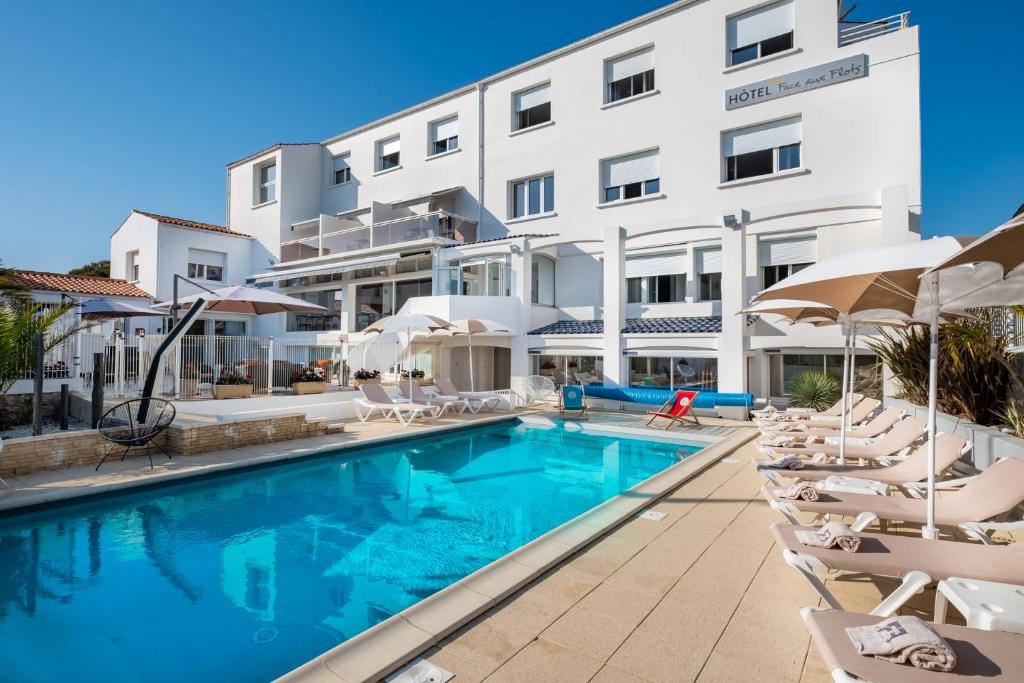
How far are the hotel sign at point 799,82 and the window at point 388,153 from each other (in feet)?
55.1

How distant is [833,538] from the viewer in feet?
12.0

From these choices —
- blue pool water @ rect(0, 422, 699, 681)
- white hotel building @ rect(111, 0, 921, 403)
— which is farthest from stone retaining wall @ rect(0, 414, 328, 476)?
white hotel building @ rect(111, 0, 921, 403)

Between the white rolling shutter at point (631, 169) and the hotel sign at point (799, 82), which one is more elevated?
the hotel sign at point (799, 82)

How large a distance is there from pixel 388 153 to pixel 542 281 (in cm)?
1303

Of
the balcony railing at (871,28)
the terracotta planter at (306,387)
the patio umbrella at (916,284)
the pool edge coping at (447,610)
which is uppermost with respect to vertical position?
the balcony railing at (871,28)

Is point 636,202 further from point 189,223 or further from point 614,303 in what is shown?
point 189,223

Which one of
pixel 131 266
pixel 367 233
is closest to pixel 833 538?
pixel 367 233

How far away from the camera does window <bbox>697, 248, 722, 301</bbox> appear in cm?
1822

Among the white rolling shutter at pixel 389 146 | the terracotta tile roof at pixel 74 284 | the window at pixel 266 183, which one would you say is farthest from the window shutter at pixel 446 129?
the terracotta tile roof at pixel 74 284

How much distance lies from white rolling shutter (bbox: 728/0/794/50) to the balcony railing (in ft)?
5.38

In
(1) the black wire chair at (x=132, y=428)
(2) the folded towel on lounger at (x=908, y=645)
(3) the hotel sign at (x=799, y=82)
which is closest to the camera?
(2) the folded towel on lounger at (x=908, y=645)

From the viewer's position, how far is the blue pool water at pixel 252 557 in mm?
4180

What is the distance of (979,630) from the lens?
2605 mm

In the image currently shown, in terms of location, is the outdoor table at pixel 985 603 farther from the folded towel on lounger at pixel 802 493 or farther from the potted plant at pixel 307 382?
the potted plant at pixel 307 382
